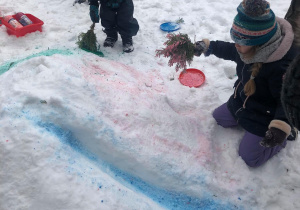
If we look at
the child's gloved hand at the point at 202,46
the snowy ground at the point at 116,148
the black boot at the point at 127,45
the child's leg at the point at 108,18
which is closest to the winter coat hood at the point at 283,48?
the child's gloved hand at the point at 202,46

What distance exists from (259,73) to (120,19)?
232cm

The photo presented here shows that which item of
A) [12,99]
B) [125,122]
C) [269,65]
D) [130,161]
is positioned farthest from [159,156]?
[12,99]

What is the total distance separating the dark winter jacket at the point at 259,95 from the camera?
2059mm

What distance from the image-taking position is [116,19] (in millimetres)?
3904

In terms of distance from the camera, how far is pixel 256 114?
239 centimetres

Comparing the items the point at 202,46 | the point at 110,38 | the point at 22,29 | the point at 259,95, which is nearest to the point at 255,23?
the point at 259,95

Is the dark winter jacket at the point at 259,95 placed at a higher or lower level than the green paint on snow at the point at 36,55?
higher

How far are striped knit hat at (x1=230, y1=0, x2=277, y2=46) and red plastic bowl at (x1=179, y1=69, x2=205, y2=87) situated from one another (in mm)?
1347

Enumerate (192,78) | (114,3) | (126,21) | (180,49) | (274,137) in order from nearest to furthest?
(274,137) < (180,49) < (192,78) < (114,3) < (126,21)

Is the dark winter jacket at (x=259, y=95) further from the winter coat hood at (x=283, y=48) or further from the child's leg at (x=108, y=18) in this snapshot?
the child's leg at (x=108, y=18)

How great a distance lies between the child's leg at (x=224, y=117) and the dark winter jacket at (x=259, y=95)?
0.07m

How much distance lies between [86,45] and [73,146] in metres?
1.84

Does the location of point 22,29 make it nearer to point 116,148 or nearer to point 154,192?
point 116,148

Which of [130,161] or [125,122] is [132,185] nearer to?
[130,161]
